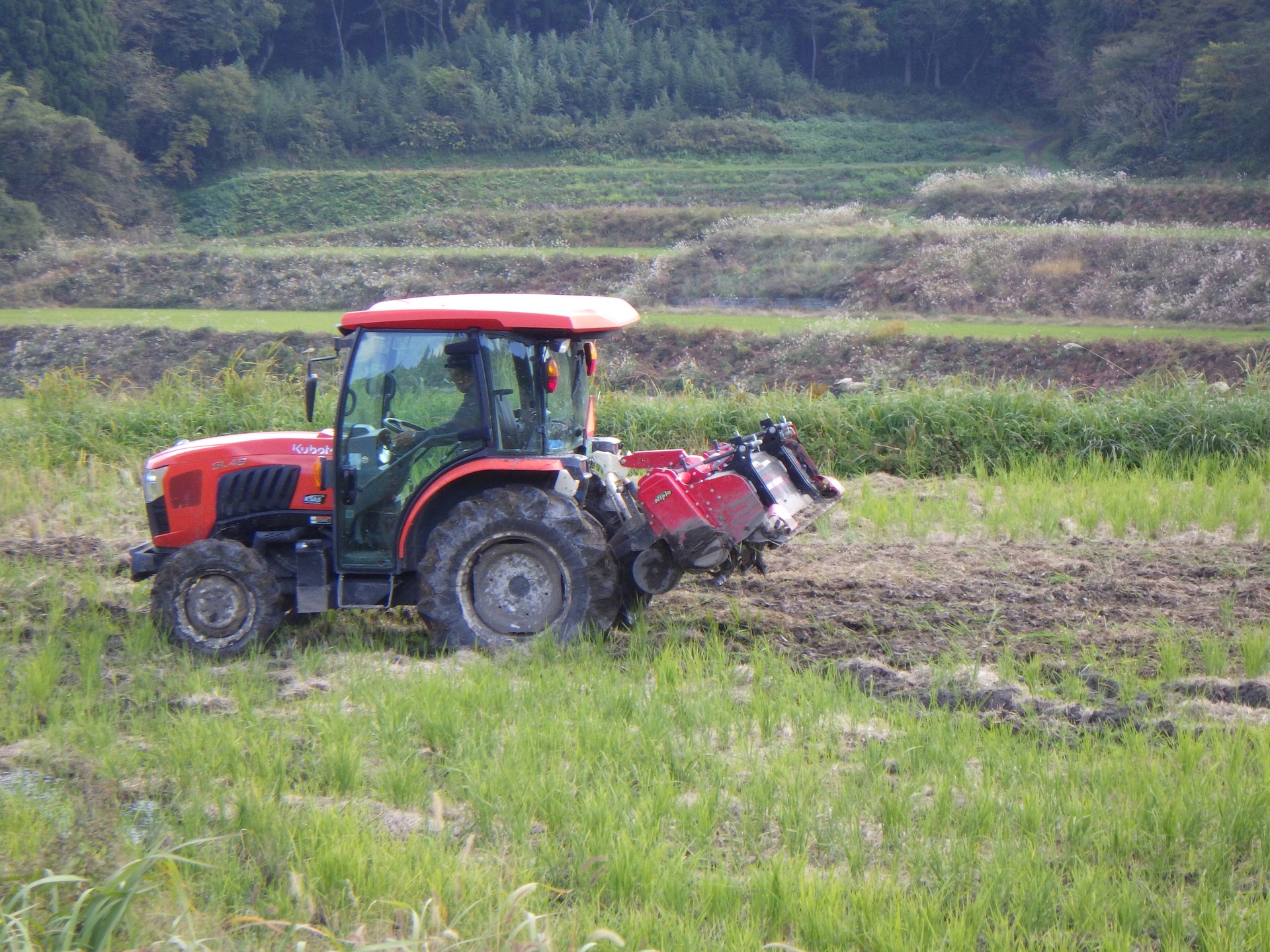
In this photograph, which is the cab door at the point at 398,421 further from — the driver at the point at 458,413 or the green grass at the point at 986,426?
the green grass at the point at 986,426

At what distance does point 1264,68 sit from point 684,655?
143 feet

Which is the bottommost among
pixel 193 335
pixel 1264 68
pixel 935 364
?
pixel 935 364

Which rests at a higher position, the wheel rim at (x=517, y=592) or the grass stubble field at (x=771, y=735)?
the wheel rim at (x=517, y=592)

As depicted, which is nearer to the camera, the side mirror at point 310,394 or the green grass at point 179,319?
the side mirror at point 310,394

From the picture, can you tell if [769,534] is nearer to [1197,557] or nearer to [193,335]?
[1197,557]

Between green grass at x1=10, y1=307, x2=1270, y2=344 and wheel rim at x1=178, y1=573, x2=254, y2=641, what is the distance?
19.3 metres

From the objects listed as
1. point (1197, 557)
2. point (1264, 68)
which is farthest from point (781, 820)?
point (1264, 68)

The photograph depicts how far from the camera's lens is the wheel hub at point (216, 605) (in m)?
6.50

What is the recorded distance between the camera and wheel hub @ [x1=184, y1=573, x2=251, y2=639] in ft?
21.3

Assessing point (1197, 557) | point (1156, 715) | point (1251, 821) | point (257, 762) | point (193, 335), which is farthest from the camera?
point (193, 335)

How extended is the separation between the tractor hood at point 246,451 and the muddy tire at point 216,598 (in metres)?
0.52

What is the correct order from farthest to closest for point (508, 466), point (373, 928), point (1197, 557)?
point (1197, 557) → point (508, 466) → point (373, 928)

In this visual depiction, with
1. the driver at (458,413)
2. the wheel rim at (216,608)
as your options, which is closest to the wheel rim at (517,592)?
the driver at (458,413)

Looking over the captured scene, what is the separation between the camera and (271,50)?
233ft
